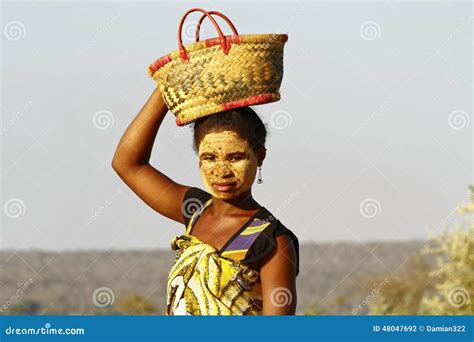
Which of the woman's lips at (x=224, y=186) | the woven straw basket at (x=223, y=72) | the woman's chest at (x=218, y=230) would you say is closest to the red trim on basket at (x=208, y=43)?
the woven straw basket at (x=223, y=72)

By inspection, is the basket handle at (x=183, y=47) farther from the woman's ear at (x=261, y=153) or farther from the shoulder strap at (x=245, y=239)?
the shoulder strap at (x=245, y=239)

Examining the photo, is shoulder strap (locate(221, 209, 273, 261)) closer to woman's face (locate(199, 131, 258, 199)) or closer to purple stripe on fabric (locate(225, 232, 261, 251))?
purple stripe on fabric (locate(225, 232, 261, 251))

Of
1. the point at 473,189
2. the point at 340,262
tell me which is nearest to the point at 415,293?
the point at 473,189

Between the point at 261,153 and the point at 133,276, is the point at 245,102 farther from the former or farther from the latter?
the point at 133,276

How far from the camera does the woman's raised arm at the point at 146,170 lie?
552cm

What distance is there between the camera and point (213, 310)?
16.6 feet

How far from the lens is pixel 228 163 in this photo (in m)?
5.16

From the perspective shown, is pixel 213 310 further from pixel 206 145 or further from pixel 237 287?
pixel 206 145

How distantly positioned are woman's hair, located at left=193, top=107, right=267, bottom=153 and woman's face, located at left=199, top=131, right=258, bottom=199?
0.03m

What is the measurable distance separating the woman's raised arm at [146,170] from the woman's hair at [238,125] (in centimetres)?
36

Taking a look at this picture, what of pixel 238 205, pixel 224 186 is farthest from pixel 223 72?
pixel 238 205

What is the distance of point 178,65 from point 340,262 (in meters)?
29.0

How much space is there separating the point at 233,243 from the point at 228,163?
1.20 ft

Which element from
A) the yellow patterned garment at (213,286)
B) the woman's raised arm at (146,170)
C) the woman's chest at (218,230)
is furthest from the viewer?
the woman's raised arm at (146,170)
